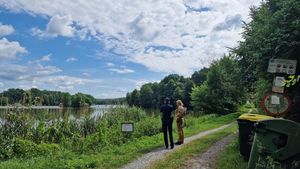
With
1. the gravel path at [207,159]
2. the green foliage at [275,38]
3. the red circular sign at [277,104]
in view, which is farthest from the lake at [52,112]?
the red circular sign at [277,104]

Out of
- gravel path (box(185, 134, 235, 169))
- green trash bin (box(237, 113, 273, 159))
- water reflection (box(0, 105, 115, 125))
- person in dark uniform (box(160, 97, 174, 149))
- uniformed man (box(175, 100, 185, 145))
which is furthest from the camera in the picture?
uniformed man (box(175, 100, 185, 145))

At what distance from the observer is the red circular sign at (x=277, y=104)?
9.68 metres

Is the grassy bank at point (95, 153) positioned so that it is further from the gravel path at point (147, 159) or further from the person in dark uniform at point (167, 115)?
the person in dark uniform at point (167, 115)

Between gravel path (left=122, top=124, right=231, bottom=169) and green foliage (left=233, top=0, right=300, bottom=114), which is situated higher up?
green foliage (left=233, top=0, right=300, bottom=114)

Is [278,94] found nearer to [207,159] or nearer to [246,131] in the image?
[246,131]

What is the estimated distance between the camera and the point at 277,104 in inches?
383

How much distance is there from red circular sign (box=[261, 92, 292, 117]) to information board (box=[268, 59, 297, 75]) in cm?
64

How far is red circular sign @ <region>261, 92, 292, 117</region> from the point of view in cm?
968

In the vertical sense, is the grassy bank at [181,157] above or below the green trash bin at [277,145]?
below

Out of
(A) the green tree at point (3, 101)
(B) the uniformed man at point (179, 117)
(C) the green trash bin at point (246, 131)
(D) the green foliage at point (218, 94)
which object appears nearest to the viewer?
(C) the green trash bin at point (246, 131)

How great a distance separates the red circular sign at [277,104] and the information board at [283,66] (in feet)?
2.11

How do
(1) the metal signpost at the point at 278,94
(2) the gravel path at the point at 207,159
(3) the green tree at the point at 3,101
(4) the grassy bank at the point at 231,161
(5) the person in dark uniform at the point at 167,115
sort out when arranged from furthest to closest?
(3) the green tree at the point at 3,101, (5) the person in dark uniform at the point at 167,115, (2) the gravel path at the point at 207,159, (4) the grassy bank at the point at 231,161, (1) the metal signpost at the point at 278,94

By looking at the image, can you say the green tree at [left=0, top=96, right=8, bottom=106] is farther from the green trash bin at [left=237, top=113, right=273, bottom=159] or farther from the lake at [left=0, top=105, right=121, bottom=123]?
the green trash bin at [left=237, top=113, right=273, bottom=159]

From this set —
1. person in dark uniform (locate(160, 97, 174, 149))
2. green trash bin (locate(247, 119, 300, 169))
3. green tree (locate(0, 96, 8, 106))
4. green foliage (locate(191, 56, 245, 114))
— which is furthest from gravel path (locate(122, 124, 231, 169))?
green foliage (locate(191, 56, 245, 114))
